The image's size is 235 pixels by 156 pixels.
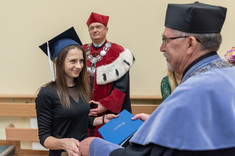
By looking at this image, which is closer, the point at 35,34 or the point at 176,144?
the point at 176,144

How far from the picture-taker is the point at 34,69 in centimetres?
354

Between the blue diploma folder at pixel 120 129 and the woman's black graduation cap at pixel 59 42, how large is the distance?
0.75m

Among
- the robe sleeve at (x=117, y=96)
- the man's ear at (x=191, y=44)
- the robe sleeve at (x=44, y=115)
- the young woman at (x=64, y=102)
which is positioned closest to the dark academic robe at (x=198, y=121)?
the man's ear at (x=191, y=44)

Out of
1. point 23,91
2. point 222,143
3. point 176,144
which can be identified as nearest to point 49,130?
point 176,144

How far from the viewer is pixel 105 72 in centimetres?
262

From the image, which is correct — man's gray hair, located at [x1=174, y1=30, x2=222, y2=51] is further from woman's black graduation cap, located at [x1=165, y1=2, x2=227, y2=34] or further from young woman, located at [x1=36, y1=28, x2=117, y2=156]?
young woman, located at [x1=36, y1=28, x2=117, y2=156]

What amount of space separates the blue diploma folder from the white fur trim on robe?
3.19 ft

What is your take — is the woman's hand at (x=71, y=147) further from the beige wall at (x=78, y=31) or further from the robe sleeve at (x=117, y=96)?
the beige wall at (x=78, y=31)

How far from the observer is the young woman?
5.15ft

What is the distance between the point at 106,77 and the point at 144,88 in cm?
100

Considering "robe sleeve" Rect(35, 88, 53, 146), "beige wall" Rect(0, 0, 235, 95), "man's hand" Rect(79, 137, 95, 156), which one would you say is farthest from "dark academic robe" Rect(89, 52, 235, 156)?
"beige wall" Rect(0, 0, 235, 95)

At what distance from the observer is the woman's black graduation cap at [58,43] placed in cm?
173

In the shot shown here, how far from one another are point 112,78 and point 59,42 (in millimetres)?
1010

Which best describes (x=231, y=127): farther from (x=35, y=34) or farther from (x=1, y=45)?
(x=1, y=45)
